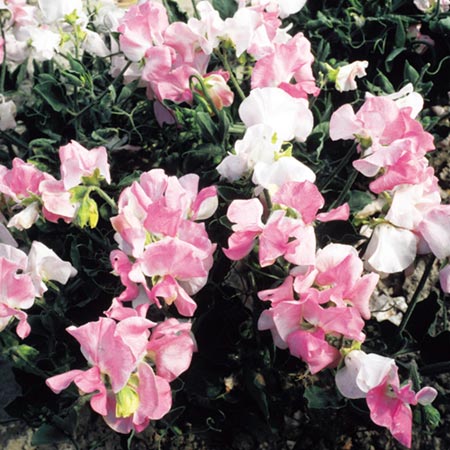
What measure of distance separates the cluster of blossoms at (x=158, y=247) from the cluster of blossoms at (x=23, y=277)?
0.49 ft

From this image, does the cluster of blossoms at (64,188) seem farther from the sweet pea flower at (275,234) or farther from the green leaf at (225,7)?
the green leaf at (225,7)

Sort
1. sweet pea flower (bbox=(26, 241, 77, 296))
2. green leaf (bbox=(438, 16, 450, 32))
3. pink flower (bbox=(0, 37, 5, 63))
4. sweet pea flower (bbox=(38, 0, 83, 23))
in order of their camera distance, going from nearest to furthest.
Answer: sweet pea flower (bbox=(26, 241, 77, 296)) → sweet pea flower (bbox=(38, 0, 83, 23)) → pink flower (bbox=(0, 37, 5, 63)) → green leaf (bbox=(438, 16, 450, 32))

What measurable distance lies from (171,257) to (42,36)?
0.84 meters

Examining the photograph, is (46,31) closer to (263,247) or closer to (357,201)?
(357,201)

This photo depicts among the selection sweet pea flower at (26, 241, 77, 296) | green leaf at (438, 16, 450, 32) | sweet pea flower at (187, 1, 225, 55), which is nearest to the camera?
sweet pea flower at (26, 241, 77, 296)

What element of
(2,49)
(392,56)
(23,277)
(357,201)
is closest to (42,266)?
(23,277)

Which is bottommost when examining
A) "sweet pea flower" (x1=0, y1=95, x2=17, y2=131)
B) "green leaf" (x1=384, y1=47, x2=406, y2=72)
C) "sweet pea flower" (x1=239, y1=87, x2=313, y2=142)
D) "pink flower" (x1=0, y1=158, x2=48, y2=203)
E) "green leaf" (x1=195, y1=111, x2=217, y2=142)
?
"sweet pea flower" (x1=0, y1=95, x2=17, y2=131)

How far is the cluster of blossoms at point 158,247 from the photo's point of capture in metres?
1.05

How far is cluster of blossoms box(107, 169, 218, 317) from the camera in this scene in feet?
3.44

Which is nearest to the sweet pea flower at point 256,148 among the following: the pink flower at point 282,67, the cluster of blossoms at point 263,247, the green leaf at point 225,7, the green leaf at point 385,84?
the cluster of blossoms at point 263,247

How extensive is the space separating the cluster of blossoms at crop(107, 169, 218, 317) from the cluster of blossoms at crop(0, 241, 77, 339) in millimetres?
150

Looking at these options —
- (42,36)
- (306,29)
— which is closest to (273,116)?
(42,36)

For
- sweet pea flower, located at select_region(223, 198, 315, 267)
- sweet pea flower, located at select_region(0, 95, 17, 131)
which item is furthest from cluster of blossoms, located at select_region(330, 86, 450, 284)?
sweet pea flower, located at select_region(0, 95, 17, 131)

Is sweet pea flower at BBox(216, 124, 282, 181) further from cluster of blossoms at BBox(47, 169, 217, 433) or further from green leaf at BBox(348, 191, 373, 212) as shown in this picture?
green leaf at BBox(348, 191, 373, 212)
